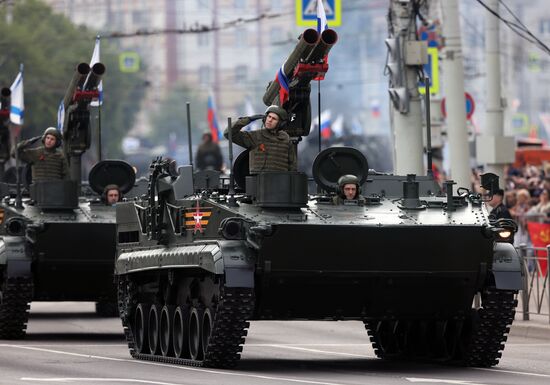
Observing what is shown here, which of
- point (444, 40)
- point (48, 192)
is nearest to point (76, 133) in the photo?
point (48, 192)

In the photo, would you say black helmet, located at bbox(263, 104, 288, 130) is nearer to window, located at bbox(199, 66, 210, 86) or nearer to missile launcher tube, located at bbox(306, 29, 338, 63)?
missile launcher tube, located at bbox(306, 29, 338, 63)

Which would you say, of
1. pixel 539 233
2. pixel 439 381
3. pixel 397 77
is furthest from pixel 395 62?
pixel 439 381

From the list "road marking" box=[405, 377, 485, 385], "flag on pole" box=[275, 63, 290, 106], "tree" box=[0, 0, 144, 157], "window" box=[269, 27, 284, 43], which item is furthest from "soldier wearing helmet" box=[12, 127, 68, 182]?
"window" box=[269, 27, 284, 43]

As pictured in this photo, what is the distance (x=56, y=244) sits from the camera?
78.8ft

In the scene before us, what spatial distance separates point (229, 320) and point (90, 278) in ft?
19.9

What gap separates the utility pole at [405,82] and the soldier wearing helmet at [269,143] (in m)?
8.11

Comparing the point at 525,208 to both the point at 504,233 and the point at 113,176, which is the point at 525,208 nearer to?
the point at 113,176

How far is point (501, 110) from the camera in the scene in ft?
112

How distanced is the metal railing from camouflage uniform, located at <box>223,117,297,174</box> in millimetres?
6441

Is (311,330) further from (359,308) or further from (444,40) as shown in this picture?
(359,308)

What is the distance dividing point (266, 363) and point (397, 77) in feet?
27.4

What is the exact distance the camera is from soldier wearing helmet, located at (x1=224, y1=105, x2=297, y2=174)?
19.7 metres

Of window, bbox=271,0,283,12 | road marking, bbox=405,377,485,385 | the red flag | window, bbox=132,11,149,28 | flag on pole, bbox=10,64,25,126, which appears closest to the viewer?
road marking, bbox=405,377,485,385

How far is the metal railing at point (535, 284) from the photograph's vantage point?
1008 inches
